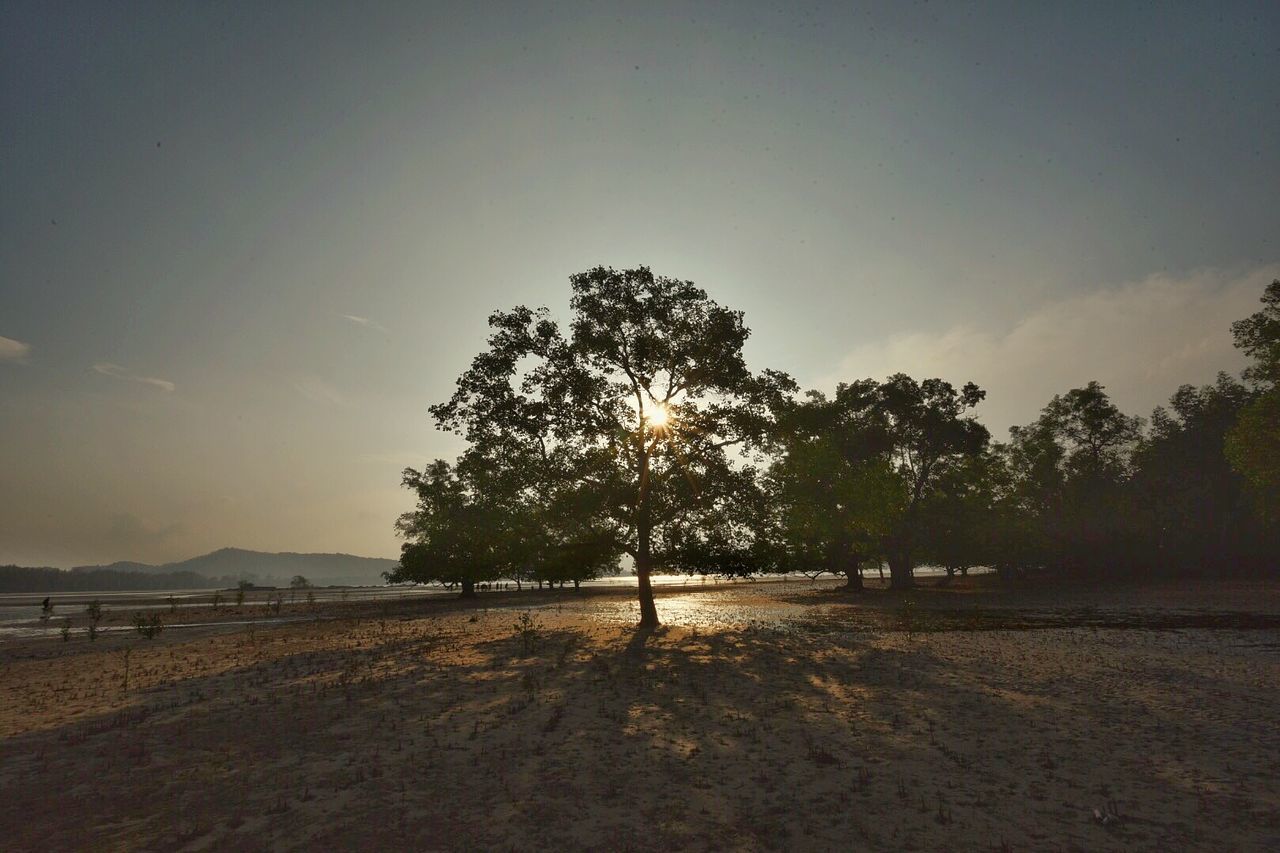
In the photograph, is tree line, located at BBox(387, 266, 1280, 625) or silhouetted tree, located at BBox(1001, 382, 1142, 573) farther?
silhouetted tree, located at BBox(1001, 382, 1142, 573)

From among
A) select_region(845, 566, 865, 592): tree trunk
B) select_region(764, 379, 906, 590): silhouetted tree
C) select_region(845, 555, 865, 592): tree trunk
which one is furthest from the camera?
select_region(845, 566, 865, 592): tree trunk

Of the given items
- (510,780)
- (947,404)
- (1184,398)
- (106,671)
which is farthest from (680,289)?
(1184,398)

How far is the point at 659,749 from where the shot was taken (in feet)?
32.5

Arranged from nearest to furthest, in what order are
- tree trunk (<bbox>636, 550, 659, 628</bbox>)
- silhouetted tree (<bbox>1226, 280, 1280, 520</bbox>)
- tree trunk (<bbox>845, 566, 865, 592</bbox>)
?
tree trunk (<bbox>636, 550, 659, 628</bbox>) → silhouetted tree (<bbox>1226, 280, 1280, 520</bbox>) → tree trunk (<bbox>845, 566, 865, 592</bbox>)

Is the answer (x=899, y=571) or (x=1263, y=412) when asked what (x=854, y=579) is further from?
(x=1263, y=412)

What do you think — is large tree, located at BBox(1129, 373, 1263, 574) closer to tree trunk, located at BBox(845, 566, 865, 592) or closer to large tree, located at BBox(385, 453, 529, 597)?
tree trunk, located at BBox(845, 566, 865, 592)

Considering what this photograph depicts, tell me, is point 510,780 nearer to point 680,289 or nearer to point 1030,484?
point 680,289

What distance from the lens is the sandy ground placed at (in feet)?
22.9

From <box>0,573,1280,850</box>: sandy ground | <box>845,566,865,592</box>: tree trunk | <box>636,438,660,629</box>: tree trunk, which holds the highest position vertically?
<box>636,438,660,629</box>: tree trunk

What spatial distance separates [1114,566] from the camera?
6581 cm

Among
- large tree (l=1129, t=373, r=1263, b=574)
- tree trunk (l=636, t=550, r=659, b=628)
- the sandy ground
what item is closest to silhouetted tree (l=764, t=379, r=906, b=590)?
tree trunk (l=636, t=550, r=659, b=628)

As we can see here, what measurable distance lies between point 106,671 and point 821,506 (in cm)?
4695

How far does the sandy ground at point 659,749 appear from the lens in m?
6.99

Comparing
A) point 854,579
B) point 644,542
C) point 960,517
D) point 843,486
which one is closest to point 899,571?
point 854,579
